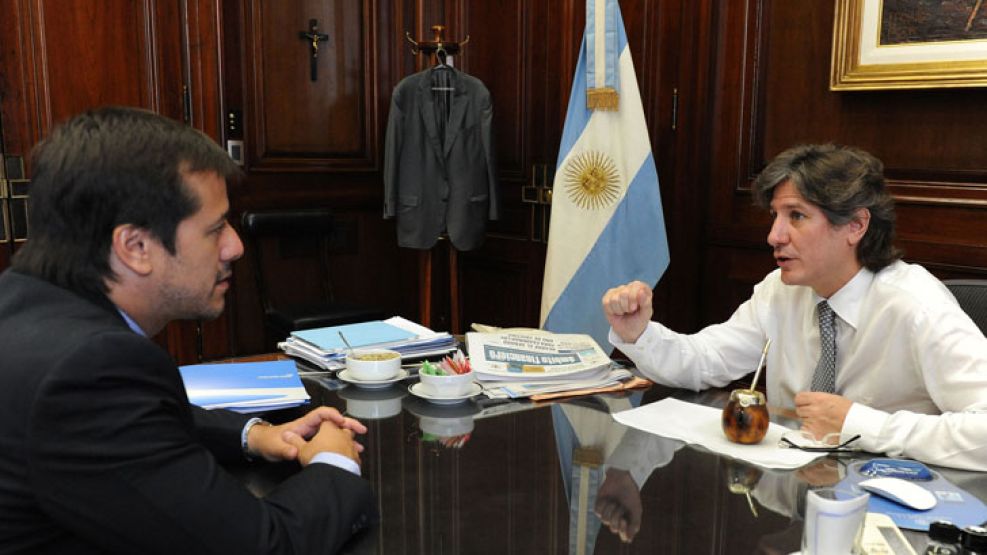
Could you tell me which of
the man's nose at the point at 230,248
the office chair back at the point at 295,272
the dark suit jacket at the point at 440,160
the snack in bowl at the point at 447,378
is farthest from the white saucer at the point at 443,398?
the dark suit jacket at the point at 440,160

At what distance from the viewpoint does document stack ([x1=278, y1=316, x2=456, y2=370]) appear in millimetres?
1937

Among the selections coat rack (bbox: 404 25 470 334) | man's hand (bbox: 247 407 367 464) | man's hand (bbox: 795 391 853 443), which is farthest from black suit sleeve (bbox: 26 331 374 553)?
coat rack (bbox: 404 25 470 334)

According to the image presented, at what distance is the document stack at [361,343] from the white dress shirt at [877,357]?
0.44 meters

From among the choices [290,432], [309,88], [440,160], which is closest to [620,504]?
[290,432]

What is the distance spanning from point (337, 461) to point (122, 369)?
1.22 feet

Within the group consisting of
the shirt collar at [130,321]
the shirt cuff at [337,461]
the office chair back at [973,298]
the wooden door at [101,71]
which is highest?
the wooden door at [101,71]

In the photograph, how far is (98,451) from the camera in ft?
2.93

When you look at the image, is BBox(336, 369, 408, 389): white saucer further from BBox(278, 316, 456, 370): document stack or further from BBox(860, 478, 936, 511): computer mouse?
BBox(860, 478, 936, 511): computer mouse

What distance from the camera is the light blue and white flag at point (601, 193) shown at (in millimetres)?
3525

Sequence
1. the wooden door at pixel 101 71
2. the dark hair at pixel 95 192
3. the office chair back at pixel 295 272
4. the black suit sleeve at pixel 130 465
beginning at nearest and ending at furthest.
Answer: the black suit sleeve at pixel 130 465, the dark hair at pixel 95 192, the wooden door at pixel 101 71, the office chair back at pixel 295 272

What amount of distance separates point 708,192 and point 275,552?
300cm

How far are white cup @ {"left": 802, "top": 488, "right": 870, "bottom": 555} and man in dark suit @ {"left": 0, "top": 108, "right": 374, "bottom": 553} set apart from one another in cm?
54

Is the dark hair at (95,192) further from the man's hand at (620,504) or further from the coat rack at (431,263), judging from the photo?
the coat rack at (431,263)

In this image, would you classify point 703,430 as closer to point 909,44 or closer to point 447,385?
point 447,385
